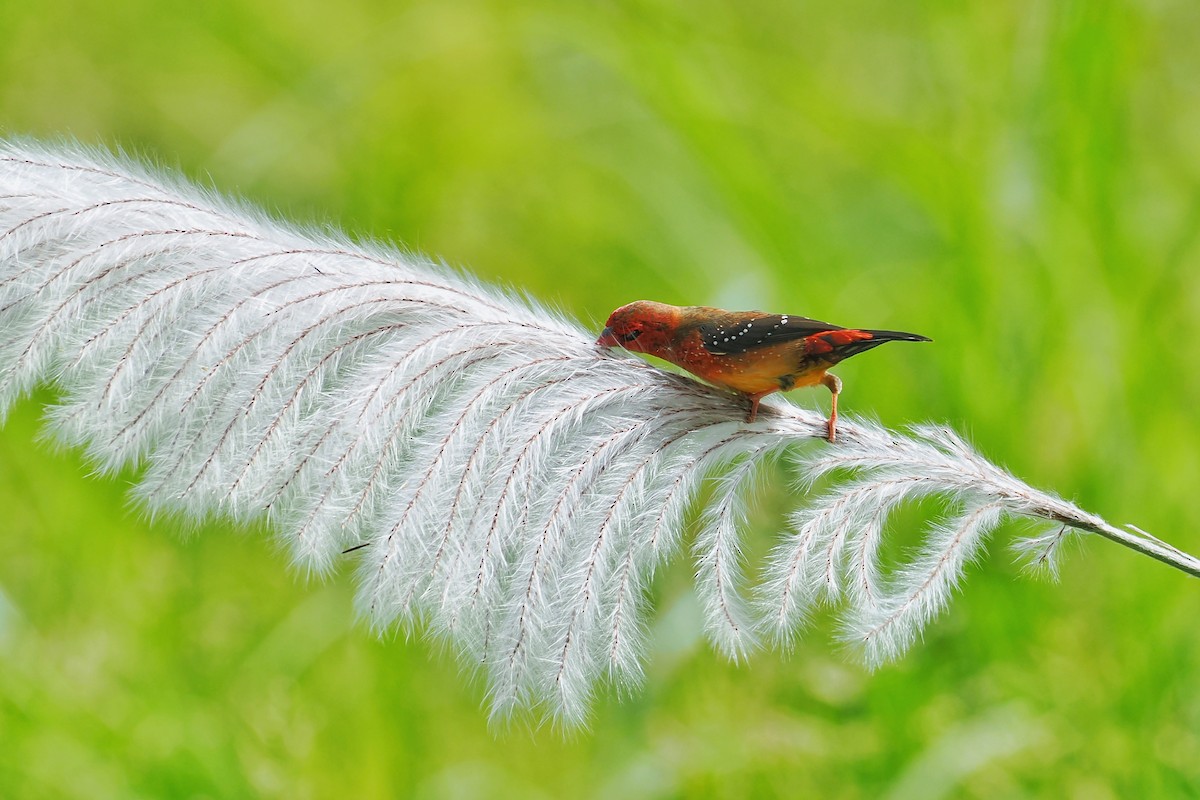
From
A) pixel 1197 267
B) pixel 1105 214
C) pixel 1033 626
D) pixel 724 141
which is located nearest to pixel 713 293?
pixel 724 141

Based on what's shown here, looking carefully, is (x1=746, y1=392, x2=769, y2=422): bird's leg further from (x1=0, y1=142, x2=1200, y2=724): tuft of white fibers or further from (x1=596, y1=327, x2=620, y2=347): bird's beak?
(x1=596, y1=327, x2=620, y2=347): bird's beak

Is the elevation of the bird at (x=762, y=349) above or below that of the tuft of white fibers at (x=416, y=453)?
above

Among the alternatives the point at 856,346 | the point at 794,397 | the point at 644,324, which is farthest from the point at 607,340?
the point at 794,397

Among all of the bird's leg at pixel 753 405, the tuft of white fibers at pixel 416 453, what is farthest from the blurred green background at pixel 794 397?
the bird's leg at pixel 753 405

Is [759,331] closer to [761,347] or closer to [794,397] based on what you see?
[761,347]

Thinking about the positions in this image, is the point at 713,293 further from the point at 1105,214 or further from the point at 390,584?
the point at 390,584

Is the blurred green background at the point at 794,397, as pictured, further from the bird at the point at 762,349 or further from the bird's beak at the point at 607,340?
the bird at the point at 762,349

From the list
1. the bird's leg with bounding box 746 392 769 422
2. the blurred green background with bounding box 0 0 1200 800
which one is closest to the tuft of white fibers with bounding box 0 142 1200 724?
the bird's leg with bounding box 746 392 769 422
